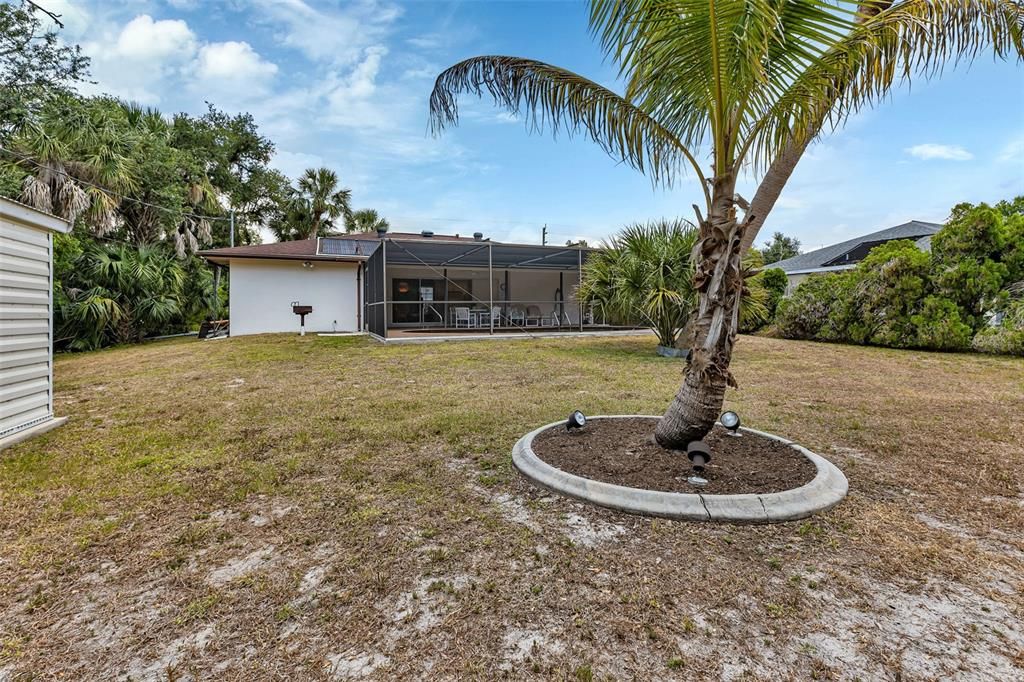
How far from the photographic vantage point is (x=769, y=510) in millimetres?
2506

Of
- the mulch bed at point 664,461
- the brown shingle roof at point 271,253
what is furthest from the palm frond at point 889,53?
the brown shingle roof at point 271,253

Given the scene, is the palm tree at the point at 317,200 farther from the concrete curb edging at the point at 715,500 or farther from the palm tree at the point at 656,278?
the concrete curb edging at the point at 715,500

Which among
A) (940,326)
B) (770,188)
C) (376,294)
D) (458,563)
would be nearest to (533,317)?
(376,294)

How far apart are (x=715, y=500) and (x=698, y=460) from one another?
0.35 meters

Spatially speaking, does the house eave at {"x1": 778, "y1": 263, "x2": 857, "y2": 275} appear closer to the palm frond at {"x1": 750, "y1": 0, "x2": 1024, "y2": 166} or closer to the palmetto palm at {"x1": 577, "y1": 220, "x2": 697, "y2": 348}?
the palmetto palm at {"x1": 577, "y1": 220, "x2": 697, "y2": 348}

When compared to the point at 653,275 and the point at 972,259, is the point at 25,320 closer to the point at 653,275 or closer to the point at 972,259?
the point at 653,275

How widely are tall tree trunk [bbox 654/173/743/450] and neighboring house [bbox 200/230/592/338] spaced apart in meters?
9.58

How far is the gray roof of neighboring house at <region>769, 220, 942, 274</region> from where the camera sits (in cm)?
1978

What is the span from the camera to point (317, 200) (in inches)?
945

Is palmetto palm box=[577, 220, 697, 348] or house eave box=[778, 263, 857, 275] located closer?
palmetto palm box=[577, 220, 697, 348]

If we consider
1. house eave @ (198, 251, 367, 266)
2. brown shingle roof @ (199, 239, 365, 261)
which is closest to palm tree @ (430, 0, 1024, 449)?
house eave @ (198, 251, 367, 266)

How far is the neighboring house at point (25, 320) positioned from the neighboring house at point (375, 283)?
755cm

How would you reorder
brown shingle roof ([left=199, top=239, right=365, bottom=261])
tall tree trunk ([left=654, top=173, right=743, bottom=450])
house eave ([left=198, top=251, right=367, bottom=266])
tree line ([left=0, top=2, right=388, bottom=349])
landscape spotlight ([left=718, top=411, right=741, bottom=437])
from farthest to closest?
house eave ([left=198, top=251, right=367, bottom=266]), brown shingle roof ([left=199, top=239, right=365, bottom=261]), tree line ([left=0, top=2, right=388, bottom=349]), landscape spotlight ([left=718, top=411, right=741, bottom=437]), tall tree trunk ([left=654, top=173, right=743, bottom=450])

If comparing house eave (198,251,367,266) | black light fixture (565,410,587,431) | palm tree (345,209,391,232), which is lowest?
black light fixture (565,410,587,431)
